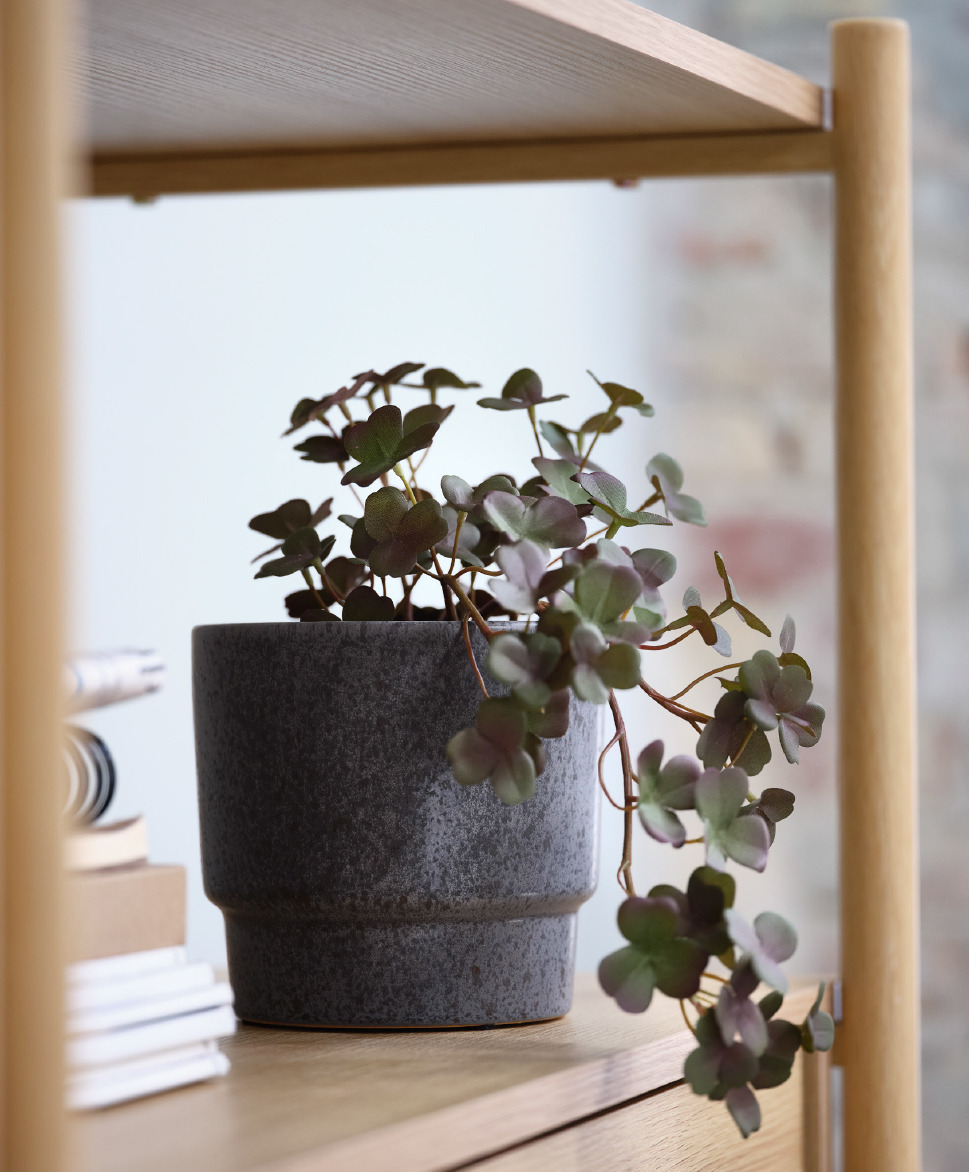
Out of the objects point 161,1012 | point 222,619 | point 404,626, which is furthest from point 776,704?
point 222,619

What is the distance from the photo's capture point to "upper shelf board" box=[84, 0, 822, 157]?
0.64 meters

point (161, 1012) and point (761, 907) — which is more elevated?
point (161, 1012)

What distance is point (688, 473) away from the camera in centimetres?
150

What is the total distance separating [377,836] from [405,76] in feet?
1.21

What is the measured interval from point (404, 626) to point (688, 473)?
0.89 metres

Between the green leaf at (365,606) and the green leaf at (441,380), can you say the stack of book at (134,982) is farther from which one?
the green leaf at (441,380)

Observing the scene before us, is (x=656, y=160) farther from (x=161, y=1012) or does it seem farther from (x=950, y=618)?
(x=950, y=618)

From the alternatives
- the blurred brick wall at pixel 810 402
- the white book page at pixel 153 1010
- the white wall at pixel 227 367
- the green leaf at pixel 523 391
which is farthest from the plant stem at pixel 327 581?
the blurred brick wall at pixel 810 402

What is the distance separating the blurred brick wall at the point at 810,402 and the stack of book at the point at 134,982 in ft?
3.12

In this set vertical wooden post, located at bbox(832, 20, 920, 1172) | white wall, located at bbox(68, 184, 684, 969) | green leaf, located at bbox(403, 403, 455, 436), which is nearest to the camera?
green leaf, located at bbox(403, 403, 455, 436)

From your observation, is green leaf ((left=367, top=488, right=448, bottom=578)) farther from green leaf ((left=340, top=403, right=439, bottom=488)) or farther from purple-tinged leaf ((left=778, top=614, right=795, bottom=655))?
purple-tinged leaf ((left=778, top=614, right=795, bottom=655))

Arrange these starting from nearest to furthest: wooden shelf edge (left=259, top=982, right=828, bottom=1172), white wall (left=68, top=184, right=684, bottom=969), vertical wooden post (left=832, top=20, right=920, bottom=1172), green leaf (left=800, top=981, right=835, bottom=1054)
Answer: wooden shelf edge (left=259, top=982, right=828, bottom=1172) → green leaf (left=800, top=981, right=835, bottom=1054) → vertical wooden post (left=832, top=20, right=920, bottom=1172) → white wall (left=68, top=184, right=684, bottom=969)

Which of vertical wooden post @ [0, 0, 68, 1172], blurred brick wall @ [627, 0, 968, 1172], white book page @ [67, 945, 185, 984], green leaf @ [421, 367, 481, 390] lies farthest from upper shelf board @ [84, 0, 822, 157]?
blurred brick wall @ [627, 0, 968, 1172]

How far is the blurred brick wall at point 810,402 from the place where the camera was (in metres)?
1.44
